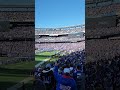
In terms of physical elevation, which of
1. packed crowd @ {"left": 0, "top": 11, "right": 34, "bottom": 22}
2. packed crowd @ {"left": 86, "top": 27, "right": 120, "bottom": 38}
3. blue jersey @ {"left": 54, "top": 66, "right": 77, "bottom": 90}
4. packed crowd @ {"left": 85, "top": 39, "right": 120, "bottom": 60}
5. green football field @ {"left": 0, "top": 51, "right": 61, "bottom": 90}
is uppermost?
packed crowd @ {"left": 0, "top": 11, "right": 34, "bottom": 22}

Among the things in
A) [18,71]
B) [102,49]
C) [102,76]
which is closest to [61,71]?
[102,76]

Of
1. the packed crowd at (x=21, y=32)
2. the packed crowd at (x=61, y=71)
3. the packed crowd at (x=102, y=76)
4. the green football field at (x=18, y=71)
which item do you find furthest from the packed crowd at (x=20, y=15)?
the packed crowd at (x=102, y=76)

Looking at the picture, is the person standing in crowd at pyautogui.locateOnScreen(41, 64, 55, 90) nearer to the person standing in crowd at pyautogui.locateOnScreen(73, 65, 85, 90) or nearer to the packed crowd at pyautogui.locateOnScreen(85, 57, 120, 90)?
the person standing in crowd at pyautogui.locateOnScreen(73, 65, 85, 90)

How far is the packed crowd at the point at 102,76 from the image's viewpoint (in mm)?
4738

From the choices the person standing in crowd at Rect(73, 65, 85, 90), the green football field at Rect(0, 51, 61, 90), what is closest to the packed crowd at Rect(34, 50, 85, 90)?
the person standing in crowd at Rect(73, 65, 85, 90)

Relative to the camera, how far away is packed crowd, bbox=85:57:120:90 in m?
4.74

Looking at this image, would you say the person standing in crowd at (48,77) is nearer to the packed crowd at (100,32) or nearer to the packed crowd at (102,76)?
the packed crowd at (102,76)

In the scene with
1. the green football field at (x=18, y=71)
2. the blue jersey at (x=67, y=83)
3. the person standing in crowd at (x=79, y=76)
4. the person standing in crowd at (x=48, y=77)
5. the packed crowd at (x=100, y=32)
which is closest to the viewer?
the blue jersey at (x=67, y=83)

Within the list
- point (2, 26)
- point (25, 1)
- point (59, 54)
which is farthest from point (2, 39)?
point (59, 54)

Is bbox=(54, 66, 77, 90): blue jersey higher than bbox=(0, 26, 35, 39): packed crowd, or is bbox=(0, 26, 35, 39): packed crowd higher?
bbox=(0, 26, 35, 39): packed crowd

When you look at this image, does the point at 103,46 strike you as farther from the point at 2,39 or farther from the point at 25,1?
the point at 2,39

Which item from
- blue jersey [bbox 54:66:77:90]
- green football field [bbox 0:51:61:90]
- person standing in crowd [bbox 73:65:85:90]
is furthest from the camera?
green football field [bbox 0:51:61:90]

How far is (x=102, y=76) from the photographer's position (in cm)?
491

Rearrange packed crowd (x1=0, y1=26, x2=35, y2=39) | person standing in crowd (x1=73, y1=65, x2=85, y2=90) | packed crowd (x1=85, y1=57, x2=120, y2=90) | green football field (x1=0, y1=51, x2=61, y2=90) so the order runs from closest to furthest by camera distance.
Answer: person standing in crowd (x1=73, y1=65, x2=85, y2=90), packed crowd (x1=85, y1=57, x2=120, y2=90), green football field (x1=0, y1=51, x2=61, y2=90), packed crowd (x1=0, y1=26, x2=35, y2=39)
